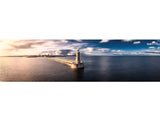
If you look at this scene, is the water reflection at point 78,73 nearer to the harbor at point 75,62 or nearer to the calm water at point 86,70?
the calm water at point 86,70

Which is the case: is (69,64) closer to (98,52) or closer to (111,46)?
(98,52)

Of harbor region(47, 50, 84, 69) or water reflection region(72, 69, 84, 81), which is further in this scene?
harbor region(47, 50, 84, 69)

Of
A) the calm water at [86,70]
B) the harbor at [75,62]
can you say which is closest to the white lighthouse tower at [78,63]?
the harbor at [75,62]

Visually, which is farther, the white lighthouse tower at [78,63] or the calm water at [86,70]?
the white lighthouse tower at [78,63]

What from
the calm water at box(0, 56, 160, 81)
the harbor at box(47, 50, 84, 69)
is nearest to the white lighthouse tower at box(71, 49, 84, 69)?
the harbor at box(47, 50, 84, 69)

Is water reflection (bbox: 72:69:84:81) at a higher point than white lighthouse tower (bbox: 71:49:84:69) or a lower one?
lower

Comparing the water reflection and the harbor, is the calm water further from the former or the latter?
the harbor

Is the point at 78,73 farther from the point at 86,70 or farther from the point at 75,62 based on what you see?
the point at 75,62
